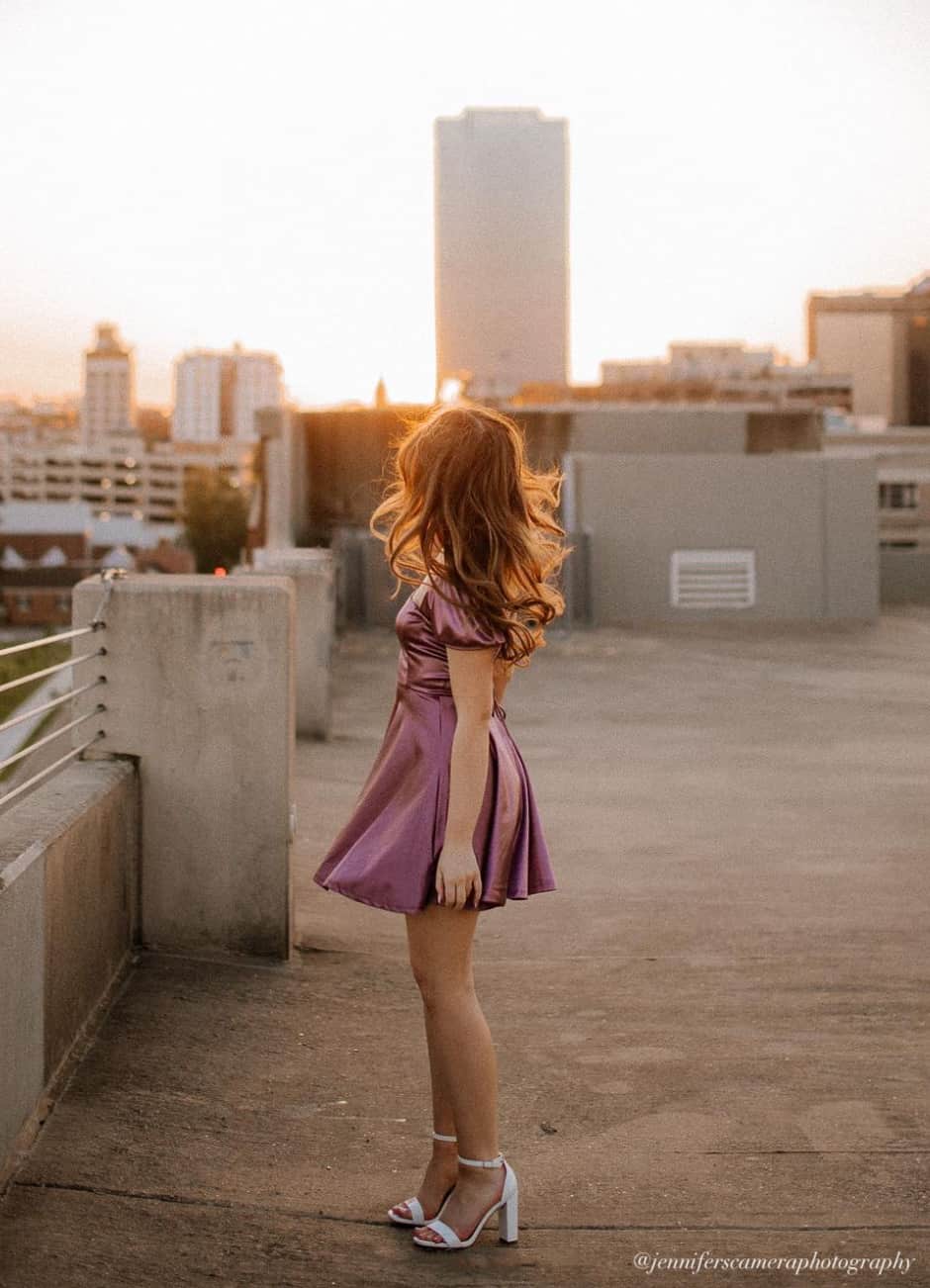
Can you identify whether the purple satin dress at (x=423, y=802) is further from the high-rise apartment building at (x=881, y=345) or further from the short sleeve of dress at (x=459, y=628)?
the high-rise apartment building at (x=881, y=345)

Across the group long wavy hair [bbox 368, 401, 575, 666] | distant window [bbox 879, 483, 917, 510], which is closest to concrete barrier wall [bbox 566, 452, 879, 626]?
long wavy hair [bbox 368, 401, 575, 666]

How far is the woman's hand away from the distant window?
60.2 meters

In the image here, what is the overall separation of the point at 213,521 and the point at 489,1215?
392 feet

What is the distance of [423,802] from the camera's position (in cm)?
346

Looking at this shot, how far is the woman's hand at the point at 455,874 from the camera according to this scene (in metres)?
3.38

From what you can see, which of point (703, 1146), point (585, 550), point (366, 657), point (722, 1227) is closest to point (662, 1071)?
point (703, 1146)

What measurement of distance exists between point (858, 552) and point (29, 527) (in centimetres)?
12404

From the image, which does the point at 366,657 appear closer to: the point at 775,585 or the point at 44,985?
Answer: the point at 775,585

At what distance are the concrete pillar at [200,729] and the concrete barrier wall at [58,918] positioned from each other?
11 centimetres

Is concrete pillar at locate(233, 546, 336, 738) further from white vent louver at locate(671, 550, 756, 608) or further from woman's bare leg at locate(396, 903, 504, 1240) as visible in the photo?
white vent louver at locate(671, 550, 756, 608)

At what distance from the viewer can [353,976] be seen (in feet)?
18.7

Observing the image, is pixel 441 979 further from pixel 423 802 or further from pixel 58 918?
pixel 58 918

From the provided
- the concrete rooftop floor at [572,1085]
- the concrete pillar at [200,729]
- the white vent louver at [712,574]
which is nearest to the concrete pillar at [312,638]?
the concrete rooftop floor at [572,1085]

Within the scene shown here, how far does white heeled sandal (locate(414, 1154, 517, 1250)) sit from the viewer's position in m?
3.53
